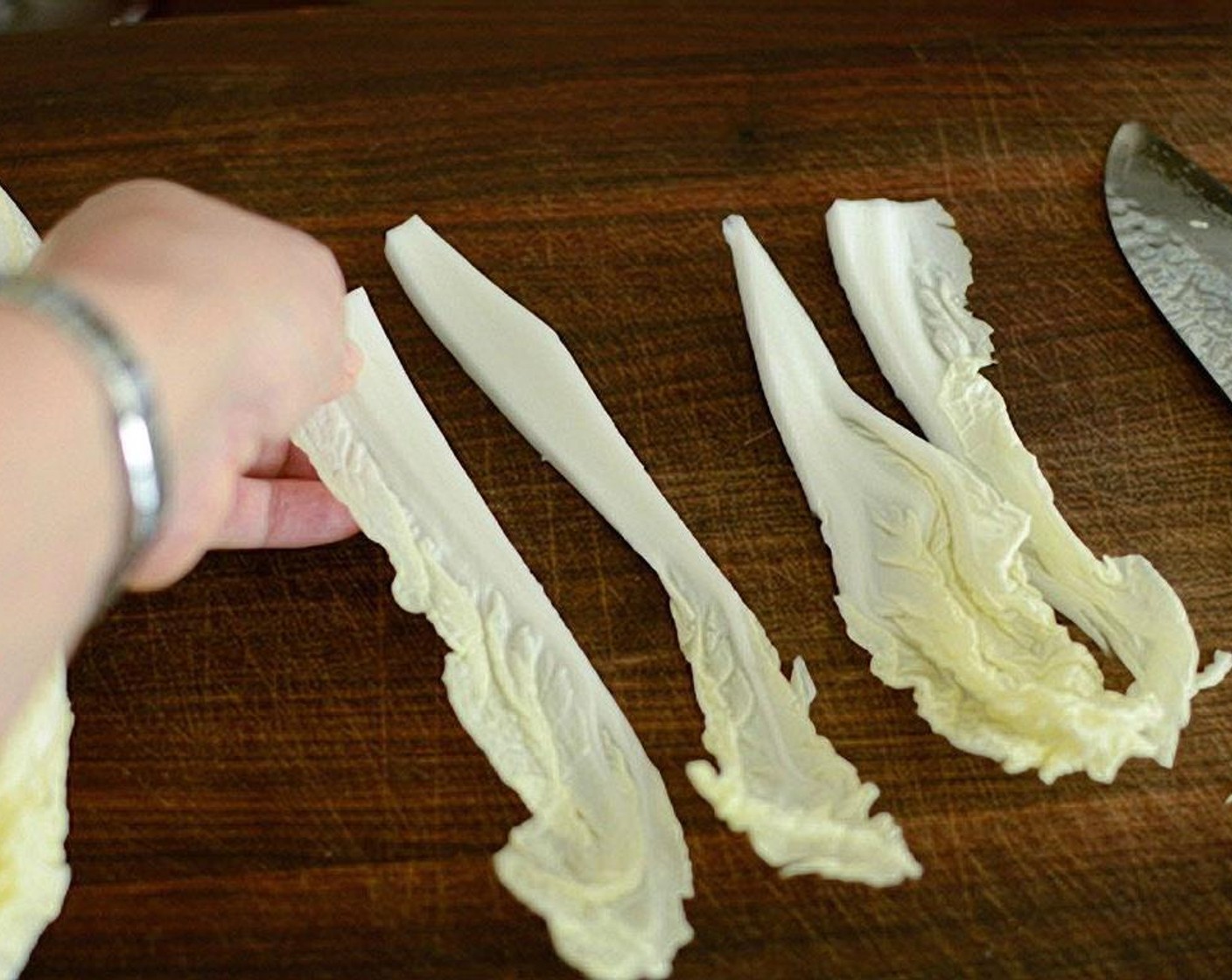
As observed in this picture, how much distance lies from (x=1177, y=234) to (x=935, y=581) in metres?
0.47

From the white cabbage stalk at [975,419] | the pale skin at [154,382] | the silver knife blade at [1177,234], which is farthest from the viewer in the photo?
the silver knife blade at [1177,234]

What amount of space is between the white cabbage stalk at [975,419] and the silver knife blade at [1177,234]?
164 millimetres

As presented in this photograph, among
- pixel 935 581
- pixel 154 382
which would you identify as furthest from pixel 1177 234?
pixel 154 382

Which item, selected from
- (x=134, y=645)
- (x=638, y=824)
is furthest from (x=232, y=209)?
(x=638, y=824)

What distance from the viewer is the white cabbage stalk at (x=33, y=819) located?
1062mm

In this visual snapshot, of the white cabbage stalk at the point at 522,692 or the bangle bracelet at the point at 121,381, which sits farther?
the white cabbage stalk at the point at 522,692

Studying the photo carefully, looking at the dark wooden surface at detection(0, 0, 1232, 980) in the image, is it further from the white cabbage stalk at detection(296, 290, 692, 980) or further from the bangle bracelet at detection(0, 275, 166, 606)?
the bangle bracelet at detection(0, 275, 166, 606)

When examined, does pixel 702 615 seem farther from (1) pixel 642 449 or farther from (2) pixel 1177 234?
(2) pixel 1177 234

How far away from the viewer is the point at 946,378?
4.50ft

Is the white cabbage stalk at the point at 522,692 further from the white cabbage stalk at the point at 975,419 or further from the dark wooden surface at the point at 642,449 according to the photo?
the white cabbage stalk at the point at 975,419

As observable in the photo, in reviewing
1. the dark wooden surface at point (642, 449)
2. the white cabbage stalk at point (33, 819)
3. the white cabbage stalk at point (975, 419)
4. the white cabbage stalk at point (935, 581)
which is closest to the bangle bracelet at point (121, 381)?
the white cabbage stalk at point (33, 819)

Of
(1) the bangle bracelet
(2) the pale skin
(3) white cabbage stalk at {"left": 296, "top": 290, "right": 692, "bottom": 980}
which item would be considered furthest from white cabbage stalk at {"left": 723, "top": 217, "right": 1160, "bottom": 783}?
(1) the bangle bracelet

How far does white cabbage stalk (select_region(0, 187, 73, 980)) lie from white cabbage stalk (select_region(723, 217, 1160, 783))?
1.92 feet

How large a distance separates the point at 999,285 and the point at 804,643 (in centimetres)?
42
